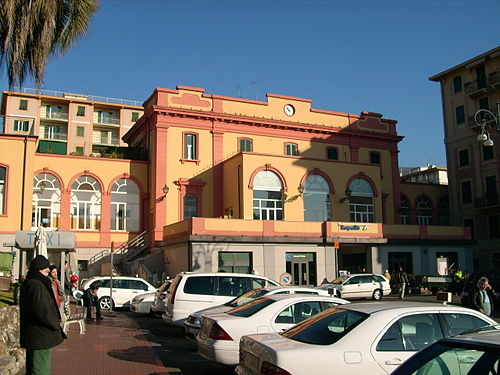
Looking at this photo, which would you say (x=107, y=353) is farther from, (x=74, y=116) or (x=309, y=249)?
(x=74, y=116)

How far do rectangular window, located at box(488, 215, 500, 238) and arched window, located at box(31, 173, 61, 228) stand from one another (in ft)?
109

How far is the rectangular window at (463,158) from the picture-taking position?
47325 millimetres

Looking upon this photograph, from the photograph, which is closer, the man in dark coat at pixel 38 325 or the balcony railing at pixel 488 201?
the man in dark coat at pixel 38 325

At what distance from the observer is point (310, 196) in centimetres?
3928

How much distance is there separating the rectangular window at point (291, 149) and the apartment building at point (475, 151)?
48.2 ft

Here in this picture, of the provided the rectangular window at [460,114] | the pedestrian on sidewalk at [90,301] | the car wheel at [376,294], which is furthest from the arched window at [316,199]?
the pedestrian on sidewalk at [90,301]

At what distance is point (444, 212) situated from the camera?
51188 mm

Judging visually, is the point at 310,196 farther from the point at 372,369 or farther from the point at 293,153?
the point at 372,369

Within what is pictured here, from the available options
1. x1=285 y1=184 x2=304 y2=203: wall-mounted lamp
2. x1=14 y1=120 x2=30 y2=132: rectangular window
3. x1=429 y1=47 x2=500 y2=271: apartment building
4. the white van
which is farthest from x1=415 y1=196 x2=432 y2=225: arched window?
the white van

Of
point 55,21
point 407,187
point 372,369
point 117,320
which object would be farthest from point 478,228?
point 372,369

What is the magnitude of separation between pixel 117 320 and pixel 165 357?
8.04 meters

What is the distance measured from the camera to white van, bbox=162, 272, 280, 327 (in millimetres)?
14906

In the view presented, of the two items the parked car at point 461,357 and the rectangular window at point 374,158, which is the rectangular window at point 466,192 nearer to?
the rectangular window at point 374,158

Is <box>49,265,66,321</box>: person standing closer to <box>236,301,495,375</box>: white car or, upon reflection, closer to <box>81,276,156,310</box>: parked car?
<box>236,301,495,375</box>: white car
